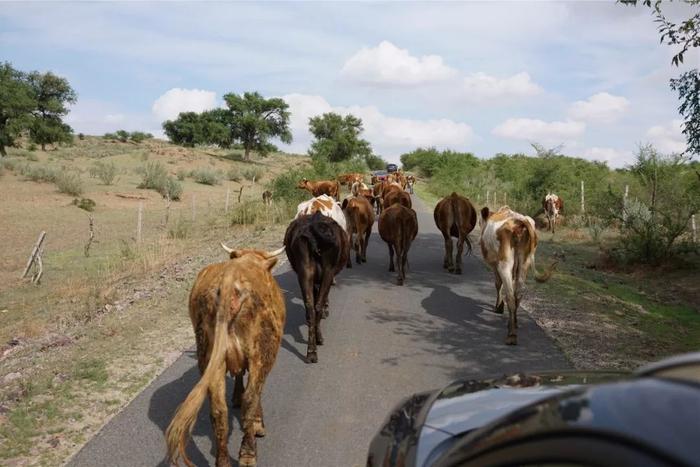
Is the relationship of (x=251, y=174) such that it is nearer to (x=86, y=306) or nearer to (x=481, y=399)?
(x=86, y=306)

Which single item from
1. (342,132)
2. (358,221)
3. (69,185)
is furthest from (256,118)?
(358,221)

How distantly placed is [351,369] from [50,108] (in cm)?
4630

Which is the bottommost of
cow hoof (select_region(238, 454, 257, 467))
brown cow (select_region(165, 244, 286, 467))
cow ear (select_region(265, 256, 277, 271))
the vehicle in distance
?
cow hoof (select_region(238, 454, 257, 467))

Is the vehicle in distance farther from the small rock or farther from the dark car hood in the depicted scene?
the small rock

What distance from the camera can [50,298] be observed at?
40.9 feet

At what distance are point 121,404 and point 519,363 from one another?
4.36 m

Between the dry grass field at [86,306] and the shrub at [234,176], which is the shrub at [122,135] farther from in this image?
the dry grass field at [86,306]

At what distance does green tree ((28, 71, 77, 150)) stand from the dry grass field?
15943 millimetres

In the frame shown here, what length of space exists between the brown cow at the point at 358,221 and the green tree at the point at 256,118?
2225 inches

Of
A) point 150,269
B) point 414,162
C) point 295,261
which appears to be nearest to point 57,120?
point 150,269

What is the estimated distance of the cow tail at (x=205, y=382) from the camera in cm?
383

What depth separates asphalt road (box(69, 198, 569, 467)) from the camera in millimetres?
4852

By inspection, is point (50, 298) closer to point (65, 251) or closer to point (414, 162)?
point (65, 251)

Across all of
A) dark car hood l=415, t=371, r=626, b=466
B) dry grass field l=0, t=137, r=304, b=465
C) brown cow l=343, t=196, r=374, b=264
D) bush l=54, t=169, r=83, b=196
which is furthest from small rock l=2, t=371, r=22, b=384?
bush l=54, t=169, r=83, b=196
